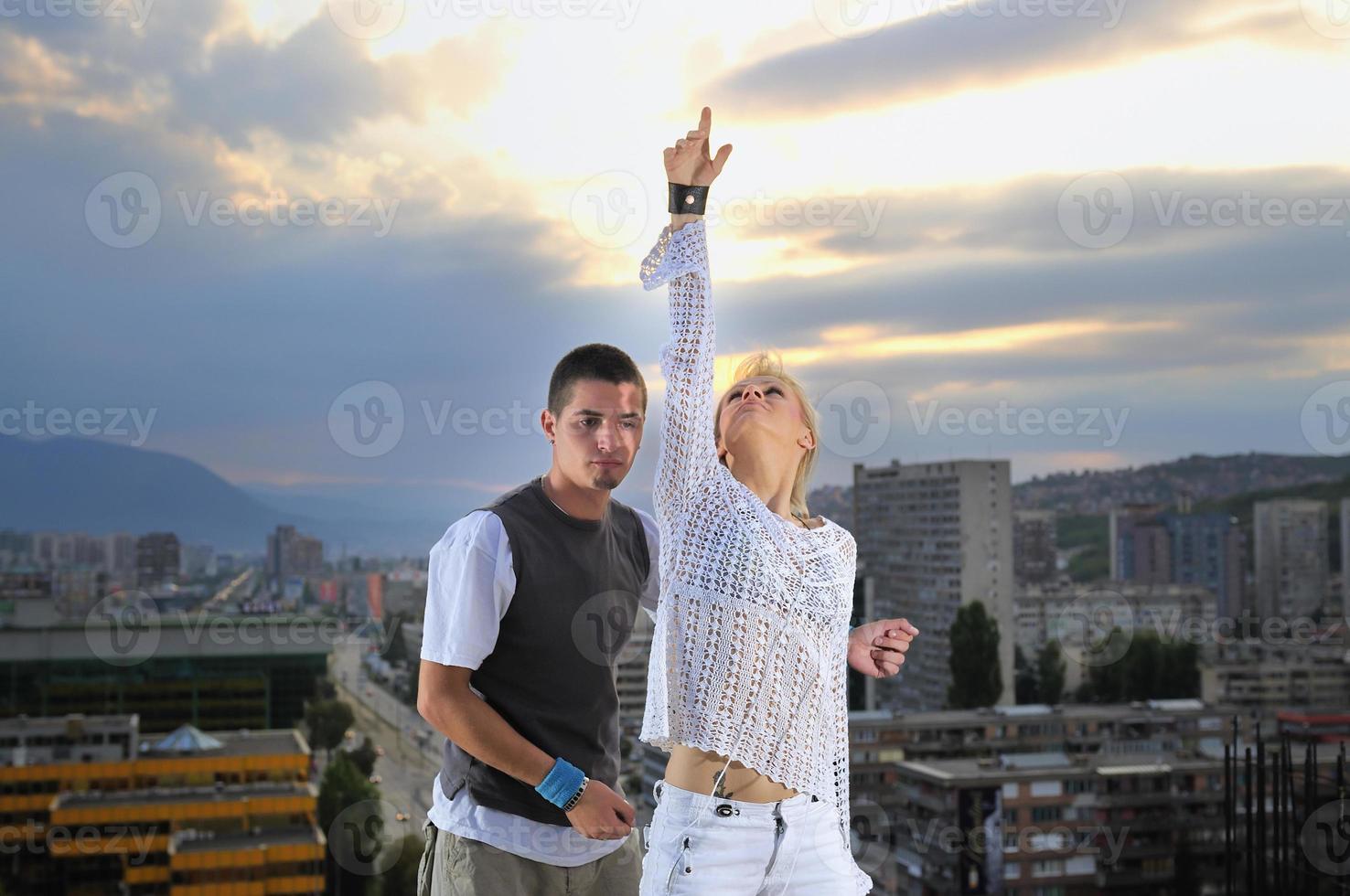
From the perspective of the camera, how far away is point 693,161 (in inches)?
68.6

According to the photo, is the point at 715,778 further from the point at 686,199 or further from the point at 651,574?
the point at 686,199

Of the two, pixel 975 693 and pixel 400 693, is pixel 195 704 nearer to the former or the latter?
pixel 400 693

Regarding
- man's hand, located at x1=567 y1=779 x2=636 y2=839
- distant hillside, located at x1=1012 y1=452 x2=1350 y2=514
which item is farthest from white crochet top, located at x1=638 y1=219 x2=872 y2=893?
distant hillside, located at x1=1012 y1=452 x2=1350 y2=514

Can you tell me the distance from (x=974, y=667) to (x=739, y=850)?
18976mm

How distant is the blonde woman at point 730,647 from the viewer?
1.59 metres

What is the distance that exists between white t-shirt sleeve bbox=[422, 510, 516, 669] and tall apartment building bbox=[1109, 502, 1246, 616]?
Result: 2327 centimetres

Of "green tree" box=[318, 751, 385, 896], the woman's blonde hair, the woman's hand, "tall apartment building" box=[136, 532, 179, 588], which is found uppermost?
the woman's hand

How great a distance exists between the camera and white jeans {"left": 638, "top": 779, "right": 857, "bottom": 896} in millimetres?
Result: 1548

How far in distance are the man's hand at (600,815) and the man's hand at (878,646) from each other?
457mm

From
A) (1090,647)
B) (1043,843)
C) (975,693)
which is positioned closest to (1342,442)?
(1043,843)

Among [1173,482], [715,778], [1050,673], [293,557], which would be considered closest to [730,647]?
[715,778]

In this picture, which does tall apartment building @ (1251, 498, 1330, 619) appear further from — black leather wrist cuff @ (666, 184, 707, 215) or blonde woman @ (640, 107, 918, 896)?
black leather wrist cuff @ (666, 184, 707, 215)

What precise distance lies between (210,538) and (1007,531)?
49.1 feet

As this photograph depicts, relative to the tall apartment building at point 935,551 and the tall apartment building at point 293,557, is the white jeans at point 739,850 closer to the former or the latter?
the tall apartment building at point 935,551
